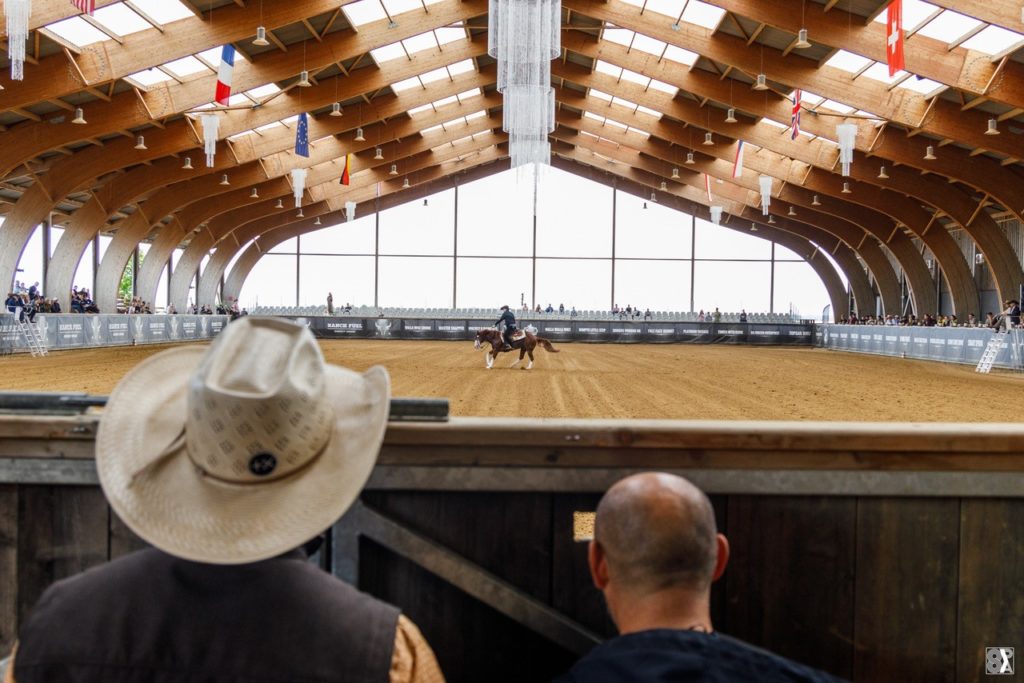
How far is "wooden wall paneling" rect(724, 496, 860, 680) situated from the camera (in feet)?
6.81

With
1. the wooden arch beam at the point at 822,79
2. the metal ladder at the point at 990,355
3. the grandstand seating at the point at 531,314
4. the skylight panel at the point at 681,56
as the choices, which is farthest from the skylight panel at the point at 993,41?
the grandstand seating at the point at 531,314

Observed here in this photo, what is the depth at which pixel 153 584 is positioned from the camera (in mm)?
1322

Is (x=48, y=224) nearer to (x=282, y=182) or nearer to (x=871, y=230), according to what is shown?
(x=282, y=182)

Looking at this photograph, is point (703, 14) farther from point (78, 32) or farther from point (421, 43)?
point (78, 32)

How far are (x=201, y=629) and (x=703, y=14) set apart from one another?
65.3 ft

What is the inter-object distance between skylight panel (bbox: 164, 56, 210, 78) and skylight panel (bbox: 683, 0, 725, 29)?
11522 mm

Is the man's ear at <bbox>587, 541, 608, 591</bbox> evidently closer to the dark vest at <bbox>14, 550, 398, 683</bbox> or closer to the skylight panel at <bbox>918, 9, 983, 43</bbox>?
the dark vest at <bbox>14, 550, 398, 683</bbox>

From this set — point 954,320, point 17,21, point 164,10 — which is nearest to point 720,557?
point 17,21

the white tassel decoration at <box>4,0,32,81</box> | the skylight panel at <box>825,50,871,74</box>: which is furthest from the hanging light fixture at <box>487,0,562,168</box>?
the skylight panel at <box>825,50,871,74</box>

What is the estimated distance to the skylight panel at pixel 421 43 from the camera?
22.2 meters

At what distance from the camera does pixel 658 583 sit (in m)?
1.42

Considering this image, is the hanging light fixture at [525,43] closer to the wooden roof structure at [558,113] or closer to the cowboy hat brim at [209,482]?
the wooden roof structure at [558,113]

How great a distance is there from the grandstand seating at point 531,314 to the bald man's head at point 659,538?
34.8 metres

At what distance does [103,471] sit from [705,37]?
20.0 metres
